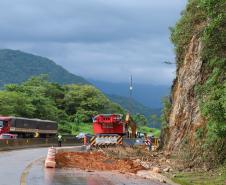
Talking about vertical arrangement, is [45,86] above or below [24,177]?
above

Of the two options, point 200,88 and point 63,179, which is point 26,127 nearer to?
point 200,88

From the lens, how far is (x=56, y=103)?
13338cm

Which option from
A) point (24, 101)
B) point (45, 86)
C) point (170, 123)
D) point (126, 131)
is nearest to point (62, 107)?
point (45, 86)

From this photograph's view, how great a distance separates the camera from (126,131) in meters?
54.4

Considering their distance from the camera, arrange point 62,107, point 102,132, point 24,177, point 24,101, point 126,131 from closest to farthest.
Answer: point 24,177
point 102,132
point 126,131
point 24,101
point 62,107

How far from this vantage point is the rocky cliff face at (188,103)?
93.0 ft

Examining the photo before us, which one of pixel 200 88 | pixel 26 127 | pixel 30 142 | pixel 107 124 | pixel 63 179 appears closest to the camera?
pixel 63 179

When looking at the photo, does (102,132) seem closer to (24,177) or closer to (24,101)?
(24,177)

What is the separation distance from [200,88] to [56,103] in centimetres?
11043

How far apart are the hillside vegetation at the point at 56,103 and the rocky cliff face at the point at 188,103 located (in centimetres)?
6471

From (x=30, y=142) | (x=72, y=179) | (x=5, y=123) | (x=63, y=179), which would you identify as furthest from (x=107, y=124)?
(x=63, y=179)

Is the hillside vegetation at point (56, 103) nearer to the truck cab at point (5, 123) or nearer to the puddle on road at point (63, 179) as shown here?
the truck cab at point (5, 123)

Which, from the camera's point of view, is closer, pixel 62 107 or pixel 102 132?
pixel 102 132

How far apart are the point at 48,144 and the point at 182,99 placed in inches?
1372
